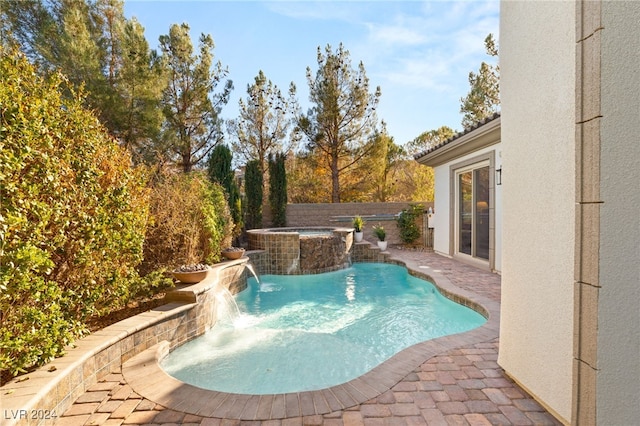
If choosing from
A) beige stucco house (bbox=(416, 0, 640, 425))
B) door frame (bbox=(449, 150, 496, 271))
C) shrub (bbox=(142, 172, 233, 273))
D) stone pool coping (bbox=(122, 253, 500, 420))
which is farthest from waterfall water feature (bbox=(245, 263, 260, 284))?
beige stucco house (bbox=(416, 0, 640, 425))

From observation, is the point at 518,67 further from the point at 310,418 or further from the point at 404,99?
the point at 404,99

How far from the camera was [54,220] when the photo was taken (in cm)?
324

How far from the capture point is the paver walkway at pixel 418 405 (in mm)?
2562

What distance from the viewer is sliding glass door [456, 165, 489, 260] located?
8891 mm

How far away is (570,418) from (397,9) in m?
8.02

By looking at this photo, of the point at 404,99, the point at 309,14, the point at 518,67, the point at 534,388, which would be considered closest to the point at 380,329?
the point at 534,388

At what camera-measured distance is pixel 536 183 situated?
2713 mm

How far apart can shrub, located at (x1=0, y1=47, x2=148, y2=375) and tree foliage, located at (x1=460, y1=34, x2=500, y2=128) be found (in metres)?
19.9

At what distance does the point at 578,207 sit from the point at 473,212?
787 centimetres

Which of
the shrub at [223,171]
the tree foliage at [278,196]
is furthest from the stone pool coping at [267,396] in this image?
the tree foliage at [278,196]

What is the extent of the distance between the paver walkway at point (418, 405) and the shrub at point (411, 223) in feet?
36.1

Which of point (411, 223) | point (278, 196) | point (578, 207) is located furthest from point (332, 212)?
point (578, 207)

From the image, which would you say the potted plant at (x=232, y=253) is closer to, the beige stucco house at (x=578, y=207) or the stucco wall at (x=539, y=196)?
the stucco wall at (x=539, y=196)

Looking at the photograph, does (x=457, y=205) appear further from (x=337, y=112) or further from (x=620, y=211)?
(x=337, y=112)
